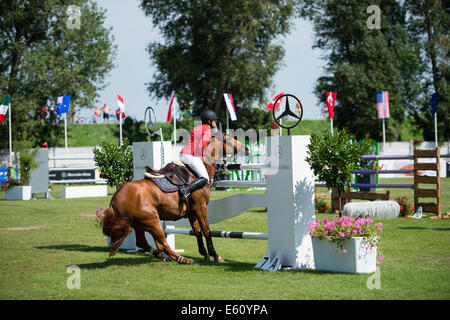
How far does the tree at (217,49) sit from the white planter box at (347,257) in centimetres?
3102

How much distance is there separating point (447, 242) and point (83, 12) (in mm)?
34501

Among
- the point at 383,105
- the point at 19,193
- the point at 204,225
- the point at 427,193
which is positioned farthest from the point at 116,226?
the point at 383,105

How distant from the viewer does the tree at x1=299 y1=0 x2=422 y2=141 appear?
135 feet

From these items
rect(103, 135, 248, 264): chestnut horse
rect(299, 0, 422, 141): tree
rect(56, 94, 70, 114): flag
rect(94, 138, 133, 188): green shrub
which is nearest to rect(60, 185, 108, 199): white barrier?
rect(56, 94, 70, 114): flag

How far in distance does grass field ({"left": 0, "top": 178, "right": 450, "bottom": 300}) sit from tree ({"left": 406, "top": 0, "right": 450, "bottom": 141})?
32.8 meters

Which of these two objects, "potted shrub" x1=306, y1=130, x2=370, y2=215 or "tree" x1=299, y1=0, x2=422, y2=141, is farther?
"tree" x1=299, y1=0, x2=422, y2=141

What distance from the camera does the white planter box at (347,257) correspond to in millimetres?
7008

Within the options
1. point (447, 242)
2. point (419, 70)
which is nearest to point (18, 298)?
point (447, 242)

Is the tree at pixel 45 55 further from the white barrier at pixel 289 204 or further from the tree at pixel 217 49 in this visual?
the white barrier at pixel 289 204

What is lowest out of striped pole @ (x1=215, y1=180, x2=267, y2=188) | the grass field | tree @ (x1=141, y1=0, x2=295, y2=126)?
the grass field

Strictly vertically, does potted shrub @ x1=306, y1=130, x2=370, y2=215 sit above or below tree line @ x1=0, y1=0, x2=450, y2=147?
below

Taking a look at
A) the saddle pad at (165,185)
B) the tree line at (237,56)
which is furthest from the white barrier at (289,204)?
the tree line at (237,56)

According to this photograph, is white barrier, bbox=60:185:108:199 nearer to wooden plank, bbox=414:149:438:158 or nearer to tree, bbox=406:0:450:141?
wooden plank, bbox=414:149:438:158
